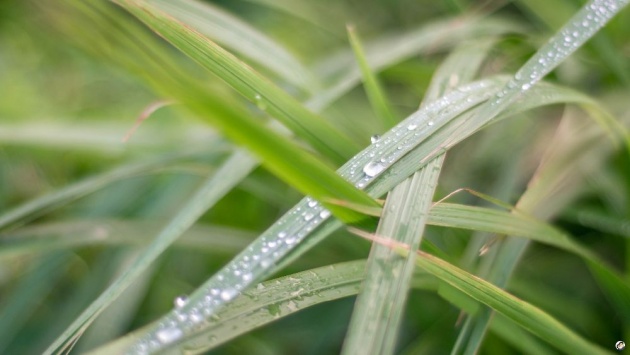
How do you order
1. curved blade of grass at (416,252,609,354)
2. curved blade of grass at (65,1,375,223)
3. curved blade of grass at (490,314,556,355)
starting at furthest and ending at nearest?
curved blade of grass at (490,314,556,355)
curved blade of grass at (416,252,609,354)
curved blade of grass at (65,1,375,223)

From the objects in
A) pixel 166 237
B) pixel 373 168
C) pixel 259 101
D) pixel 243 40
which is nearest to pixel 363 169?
pixel 373 168

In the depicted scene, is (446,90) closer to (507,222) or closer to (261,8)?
(507,222)

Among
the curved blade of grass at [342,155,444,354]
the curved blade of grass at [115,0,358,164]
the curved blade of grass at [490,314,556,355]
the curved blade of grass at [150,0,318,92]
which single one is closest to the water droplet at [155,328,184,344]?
the curved blade of grass at [342,155,444,354]

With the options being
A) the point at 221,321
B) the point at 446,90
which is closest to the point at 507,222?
the point at 446,90

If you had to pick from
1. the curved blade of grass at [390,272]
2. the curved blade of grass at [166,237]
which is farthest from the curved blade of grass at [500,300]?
the curved blade of grass at [166,237]

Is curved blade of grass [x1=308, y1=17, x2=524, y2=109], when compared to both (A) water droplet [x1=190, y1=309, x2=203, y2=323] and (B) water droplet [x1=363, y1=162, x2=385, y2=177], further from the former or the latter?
(A) water droplet [x1=190, y1=309, x2=203, y2=323]

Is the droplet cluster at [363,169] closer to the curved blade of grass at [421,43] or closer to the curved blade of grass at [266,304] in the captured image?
the curved blade of grass at [266,304]

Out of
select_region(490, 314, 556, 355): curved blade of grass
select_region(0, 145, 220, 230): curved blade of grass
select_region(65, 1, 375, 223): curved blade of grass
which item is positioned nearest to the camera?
select_region(65, 1, 375, 223): curved blade of grass
